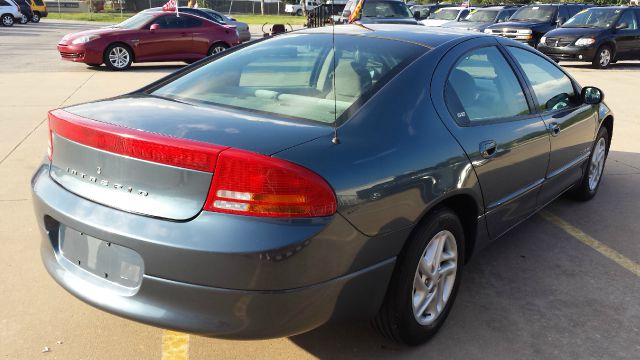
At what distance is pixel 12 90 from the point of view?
33.8ft

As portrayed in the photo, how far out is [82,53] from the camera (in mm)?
13711

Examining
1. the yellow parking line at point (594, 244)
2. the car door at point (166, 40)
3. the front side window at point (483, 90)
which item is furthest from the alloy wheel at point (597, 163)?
the car door at point (166, 40)

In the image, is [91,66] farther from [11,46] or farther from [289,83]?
[289,83]

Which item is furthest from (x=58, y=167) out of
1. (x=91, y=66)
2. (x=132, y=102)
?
(x=91, y=66)

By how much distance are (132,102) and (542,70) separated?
2.84 metres

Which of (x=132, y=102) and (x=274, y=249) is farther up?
(x=132, y=102)

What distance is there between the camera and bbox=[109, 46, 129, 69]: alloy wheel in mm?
14133

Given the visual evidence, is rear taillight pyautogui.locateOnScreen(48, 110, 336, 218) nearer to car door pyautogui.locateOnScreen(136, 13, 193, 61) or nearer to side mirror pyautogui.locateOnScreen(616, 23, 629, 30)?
car door pyautogui.locateOnScreen(136, 13, 193, 61)

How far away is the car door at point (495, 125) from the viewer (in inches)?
119

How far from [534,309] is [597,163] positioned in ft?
8.28

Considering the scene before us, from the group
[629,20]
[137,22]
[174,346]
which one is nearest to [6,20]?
[137,22]

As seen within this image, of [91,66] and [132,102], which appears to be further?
[91,66]

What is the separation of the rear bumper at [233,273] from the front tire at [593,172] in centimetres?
330

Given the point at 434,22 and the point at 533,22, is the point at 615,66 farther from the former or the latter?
the point at 434,22
